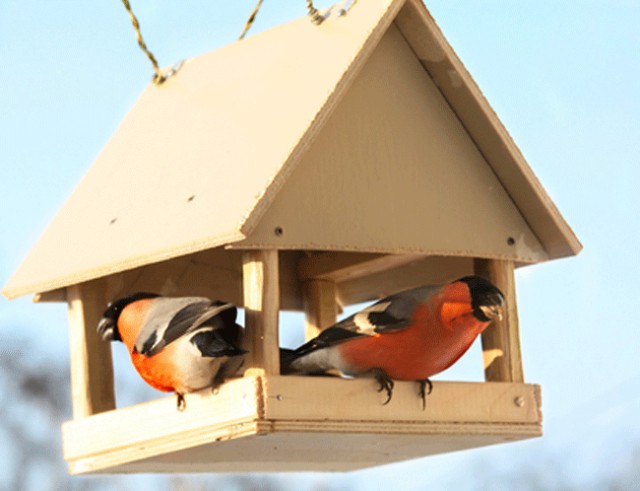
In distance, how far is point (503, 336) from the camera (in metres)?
4.15

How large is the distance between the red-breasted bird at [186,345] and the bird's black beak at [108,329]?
11cm

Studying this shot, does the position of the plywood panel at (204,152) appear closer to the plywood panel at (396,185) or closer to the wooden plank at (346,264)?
the plywood panel at (396,185)

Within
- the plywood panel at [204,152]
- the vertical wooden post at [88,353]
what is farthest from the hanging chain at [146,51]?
the vertical wooden post at [88,353]

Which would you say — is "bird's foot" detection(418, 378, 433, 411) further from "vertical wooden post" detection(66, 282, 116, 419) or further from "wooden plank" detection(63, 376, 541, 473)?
"vertical wooden post" detection(66, 282, 116, 419)

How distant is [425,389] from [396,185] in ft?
1.87

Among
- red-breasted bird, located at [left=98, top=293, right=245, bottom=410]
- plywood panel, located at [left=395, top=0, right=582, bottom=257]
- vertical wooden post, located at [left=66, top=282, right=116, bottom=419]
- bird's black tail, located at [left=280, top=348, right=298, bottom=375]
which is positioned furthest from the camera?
vertical wooden post, located at [left=66, top=282, right=116, bottom=419]

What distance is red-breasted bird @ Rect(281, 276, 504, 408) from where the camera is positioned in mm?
3746

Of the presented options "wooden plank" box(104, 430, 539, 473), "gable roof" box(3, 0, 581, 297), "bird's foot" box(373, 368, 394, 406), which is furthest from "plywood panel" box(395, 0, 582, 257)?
"bird's foot" box(373, 368, 394, 406)

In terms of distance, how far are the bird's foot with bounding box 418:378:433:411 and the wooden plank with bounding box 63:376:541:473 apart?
0.06 feet

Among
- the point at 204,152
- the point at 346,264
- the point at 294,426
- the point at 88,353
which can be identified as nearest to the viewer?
the point at 294,426

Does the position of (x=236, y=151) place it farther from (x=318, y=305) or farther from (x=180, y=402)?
(x=318, y=305)

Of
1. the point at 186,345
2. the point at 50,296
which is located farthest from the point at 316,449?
the point at 50,296

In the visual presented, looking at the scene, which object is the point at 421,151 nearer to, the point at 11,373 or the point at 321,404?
the point at 321,404

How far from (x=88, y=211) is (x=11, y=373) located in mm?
7052
